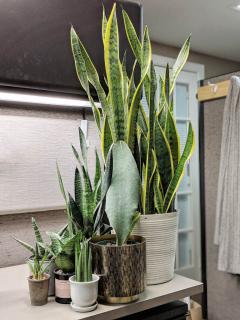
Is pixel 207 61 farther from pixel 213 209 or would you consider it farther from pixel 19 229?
pixel 19 229

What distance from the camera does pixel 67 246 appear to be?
0.78 m

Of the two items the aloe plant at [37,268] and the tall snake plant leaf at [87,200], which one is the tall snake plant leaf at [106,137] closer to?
the tall snake plant leaf at [87,200]

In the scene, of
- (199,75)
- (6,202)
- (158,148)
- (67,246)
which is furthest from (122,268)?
(199,75)

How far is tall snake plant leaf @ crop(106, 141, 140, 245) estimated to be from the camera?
742mm

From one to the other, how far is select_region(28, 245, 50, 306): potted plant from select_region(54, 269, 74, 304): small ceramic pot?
2cm

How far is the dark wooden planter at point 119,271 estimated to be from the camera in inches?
29.1

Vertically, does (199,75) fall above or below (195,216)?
above

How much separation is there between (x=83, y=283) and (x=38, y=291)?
113 mm

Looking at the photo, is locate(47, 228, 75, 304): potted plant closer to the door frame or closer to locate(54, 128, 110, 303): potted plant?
locate(54, 128, 110, 303): potted plant

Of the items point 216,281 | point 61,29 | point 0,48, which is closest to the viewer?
point 0,48

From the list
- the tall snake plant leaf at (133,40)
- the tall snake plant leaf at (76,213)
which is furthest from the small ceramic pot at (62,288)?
the tall snake plant leaf at (133,40)

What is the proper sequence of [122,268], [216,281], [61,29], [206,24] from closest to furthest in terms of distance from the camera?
[122,268], [61,29], [216,281], [206,24]

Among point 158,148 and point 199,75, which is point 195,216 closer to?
point 199,75

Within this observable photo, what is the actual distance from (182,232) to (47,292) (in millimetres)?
2510
